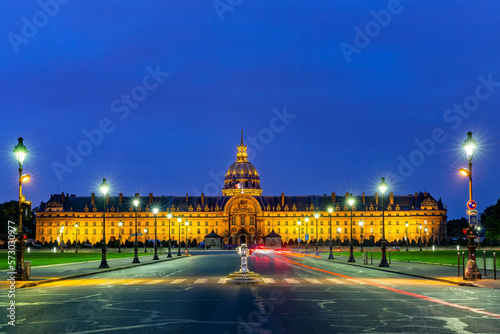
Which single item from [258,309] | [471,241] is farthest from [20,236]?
[471,241]

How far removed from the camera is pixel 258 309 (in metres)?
16.7

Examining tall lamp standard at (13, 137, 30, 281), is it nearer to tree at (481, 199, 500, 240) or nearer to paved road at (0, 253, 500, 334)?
paved road at (0, 253, 500, 334)

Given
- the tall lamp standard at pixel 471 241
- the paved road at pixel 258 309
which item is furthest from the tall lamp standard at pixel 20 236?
the tall lamp standard at pixel 471 241

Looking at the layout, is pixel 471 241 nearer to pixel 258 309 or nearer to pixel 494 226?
pixel 258 309

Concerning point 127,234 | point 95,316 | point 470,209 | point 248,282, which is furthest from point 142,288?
point 127,234

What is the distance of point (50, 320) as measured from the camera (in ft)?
48.1

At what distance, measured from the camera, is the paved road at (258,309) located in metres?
13.5

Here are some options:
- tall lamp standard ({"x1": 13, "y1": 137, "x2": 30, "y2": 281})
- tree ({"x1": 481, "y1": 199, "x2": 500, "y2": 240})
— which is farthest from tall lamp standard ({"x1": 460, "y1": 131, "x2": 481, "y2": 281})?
tree ({"x1": 481, "y1": 199, "x2": 500, "y2": 240})

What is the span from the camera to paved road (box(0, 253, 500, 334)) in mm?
13516

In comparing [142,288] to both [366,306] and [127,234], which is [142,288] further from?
[127,234]

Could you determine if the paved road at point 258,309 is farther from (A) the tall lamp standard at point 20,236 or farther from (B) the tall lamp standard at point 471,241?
(B) the tall lamp standard at point 471,241

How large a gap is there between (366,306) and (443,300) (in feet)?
10.9

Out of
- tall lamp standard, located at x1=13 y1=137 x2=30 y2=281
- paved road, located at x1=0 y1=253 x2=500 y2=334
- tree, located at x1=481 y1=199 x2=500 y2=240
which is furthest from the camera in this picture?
tree, located at x1=481 y1=199 x2=500 y2=240

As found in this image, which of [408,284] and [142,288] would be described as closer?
[142,288]
